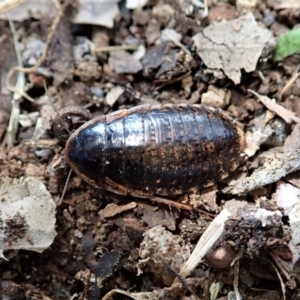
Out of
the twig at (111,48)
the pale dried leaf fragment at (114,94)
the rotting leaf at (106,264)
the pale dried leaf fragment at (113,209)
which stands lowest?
the rotting leaf at (106,264)

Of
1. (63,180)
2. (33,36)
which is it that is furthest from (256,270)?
(33,36)

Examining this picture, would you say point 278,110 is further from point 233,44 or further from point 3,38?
point 3,38

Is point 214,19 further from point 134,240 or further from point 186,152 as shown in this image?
point 134,240

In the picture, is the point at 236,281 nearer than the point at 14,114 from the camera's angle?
Yes

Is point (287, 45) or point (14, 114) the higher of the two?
point (287, 45)

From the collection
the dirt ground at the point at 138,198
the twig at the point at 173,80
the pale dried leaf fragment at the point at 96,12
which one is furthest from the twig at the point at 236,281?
the pale dried leaf fragment at the point at 96,12

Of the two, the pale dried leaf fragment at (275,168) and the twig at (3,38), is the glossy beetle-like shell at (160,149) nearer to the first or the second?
the pale dried leaf fragment at (275,168)

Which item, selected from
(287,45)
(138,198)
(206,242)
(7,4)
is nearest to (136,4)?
(7,4)
